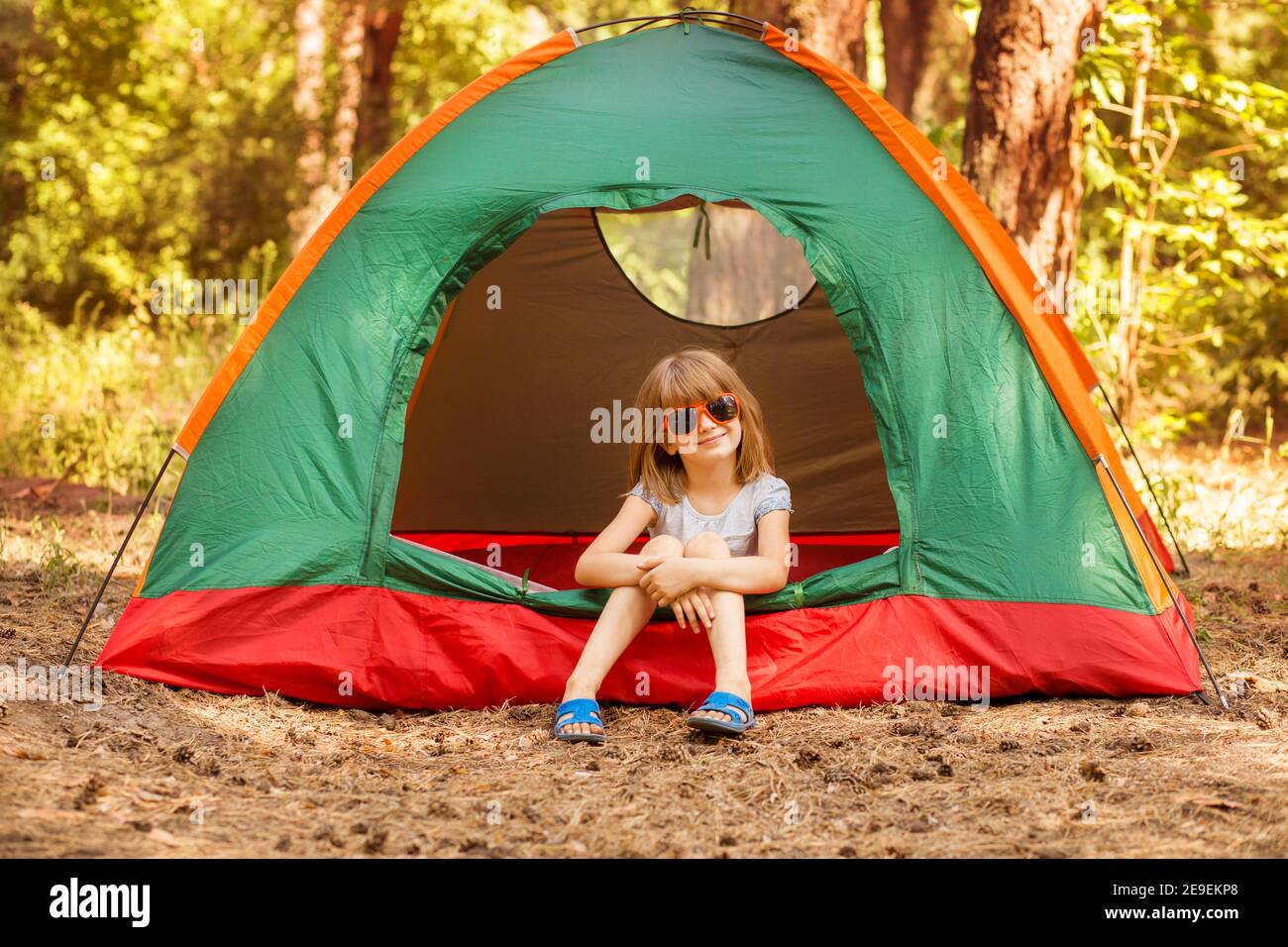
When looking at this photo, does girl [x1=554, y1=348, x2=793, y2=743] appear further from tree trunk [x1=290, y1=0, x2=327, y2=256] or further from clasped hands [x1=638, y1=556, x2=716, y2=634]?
tree trunk [x1=290, y1=0, x2=327, y2=256]

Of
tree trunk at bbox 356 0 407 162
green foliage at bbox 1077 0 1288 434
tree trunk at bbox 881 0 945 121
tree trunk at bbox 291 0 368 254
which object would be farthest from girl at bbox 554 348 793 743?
tree trunk at bbox 356 0 407 162

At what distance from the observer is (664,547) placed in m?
3.00

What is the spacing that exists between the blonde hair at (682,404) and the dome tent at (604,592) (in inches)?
13.0

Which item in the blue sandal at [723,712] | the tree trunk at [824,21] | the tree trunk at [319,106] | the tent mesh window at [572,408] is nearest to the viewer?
the blue sandal at [723,712]

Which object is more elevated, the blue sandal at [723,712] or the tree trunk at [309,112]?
the tree trunk at [309,112]

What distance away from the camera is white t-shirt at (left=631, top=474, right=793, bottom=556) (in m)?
3.18

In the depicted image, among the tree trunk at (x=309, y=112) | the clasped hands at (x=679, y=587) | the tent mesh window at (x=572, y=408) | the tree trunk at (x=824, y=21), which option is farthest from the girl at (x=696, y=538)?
the tree trunk at (x=309, y=112)

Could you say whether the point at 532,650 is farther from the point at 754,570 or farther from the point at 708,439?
the point at 708,439

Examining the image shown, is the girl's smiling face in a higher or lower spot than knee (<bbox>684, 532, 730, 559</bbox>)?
higher

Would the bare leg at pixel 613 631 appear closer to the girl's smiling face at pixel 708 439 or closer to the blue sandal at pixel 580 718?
the blue sandal at pixel 580 718

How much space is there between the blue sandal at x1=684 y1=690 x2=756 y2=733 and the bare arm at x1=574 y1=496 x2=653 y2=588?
1.19ft

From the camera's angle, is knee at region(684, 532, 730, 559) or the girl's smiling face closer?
knee at region(684, 532, 730, 559)

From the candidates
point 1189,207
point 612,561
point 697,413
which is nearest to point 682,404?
point 697,413

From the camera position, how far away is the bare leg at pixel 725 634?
9.34 ft
